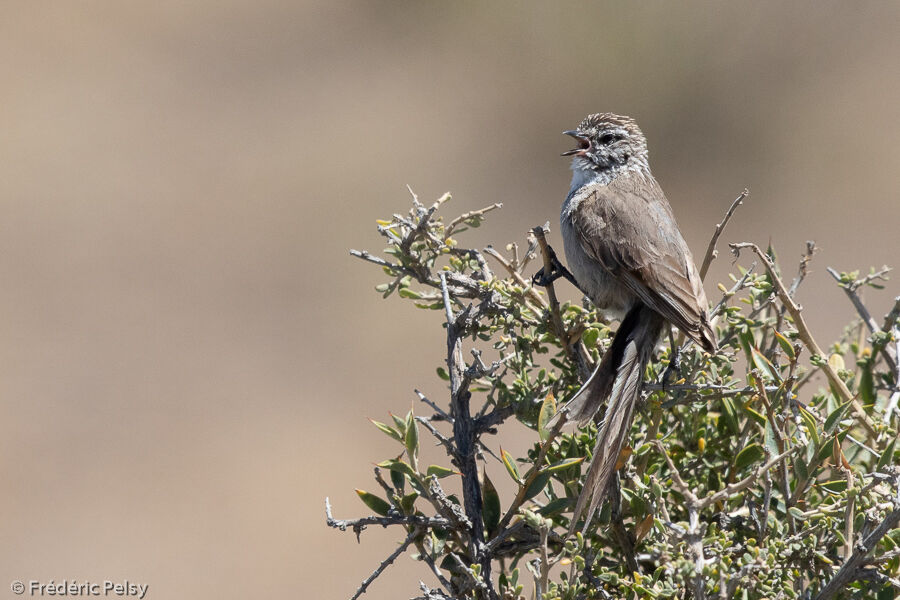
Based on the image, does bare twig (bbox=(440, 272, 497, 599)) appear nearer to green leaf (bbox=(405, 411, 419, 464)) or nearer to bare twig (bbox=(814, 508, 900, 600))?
green leaf (bbox=(405, 411, 419, 464))

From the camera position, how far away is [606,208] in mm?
3629

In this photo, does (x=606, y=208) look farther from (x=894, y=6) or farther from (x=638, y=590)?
(x=894, y=6)

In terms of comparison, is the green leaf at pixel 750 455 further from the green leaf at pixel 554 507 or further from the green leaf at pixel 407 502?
the green leaf at pixel 407 502

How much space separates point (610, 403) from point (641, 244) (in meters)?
1.23

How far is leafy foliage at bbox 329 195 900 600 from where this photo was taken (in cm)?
176

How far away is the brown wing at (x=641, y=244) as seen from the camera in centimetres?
304

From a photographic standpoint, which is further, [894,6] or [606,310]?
[894,6]

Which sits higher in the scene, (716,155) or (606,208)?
(716,155)

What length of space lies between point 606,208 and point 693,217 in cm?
762

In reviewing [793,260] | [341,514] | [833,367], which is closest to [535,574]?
[833,367]

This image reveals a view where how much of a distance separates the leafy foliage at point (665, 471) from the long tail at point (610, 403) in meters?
0.05

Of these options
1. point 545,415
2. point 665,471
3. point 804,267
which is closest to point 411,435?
point 545,415

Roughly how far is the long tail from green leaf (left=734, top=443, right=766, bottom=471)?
0.89 feet

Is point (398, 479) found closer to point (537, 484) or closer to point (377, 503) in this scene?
point (377, 503)
